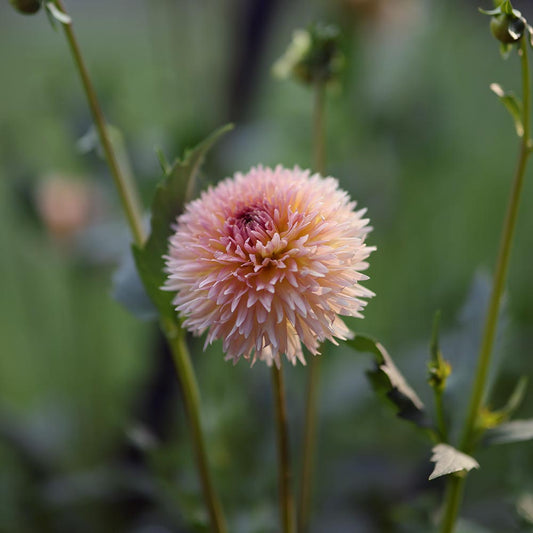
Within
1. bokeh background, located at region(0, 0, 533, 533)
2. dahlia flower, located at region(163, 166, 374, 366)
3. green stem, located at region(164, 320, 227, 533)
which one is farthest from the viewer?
bokeh background, located at region(0, 0, 533, 533)

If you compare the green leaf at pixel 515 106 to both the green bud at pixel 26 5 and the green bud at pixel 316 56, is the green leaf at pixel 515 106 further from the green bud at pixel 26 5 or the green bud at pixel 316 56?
the green bud at pixel 26 5

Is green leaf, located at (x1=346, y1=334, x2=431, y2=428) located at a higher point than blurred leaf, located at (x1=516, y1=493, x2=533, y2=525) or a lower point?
higher

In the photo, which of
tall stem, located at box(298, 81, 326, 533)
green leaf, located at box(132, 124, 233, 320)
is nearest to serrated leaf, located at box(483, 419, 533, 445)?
tall stem, located at box(298, 81, 326, 533)

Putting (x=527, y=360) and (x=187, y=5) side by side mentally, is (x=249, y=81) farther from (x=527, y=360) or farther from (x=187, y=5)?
(x=527, y=360)

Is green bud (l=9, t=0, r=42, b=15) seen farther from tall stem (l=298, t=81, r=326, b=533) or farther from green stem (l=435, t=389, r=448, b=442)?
green stem (l=435, t=389, r=448, b=442)

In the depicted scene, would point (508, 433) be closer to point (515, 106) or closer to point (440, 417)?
point (440, 417)

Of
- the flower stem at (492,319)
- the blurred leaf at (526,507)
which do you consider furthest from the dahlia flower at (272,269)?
the blurred leaf at (526,507)

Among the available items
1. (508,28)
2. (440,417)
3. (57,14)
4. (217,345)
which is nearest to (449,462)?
(440,417)
